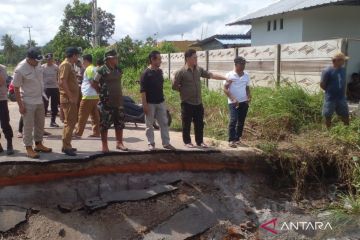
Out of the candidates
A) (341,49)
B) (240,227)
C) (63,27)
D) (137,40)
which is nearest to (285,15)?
(137,40)

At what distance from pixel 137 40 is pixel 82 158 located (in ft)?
55.9

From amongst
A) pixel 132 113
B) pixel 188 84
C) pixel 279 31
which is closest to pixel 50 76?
pixel 132 113

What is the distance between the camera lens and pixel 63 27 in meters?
45.5

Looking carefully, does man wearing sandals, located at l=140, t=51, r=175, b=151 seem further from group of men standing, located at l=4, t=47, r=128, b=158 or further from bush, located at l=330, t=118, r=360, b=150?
bush, located at l=330, t=118, r=360, b=150

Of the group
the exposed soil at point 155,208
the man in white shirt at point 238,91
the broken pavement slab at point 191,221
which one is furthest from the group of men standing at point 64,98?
the man in white shirt at point 238,91

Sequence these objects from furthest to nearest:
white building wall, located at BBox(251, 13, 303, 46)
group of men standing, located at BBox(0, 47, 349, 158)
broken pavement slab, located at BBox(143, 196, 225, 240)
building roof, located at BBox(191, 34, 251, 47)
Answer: building roof, located at BBox(191, 34, 251, 47) → white building wall, located at BBox(251, 13, 303, 46) → group of men standing, located at BBox(0, 47, 349, 158) → broken pavement slab, located at BBox(143, 196, 225, 240)

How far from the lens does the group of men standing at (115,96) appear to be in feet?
19.5

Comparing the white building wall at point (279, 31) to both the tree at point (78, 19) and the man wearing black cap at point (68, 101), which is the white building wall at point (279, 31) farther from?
the tree at point (78, 19)

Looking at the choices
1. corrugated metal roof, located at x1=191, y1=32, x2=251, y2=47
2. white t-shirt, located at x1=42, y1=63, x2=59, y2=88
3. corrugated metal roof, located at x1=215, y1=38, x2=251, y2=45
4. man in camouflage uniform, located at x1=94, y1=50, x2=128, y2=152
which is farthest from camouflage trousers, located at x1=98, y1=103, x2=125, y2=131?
corrugated metal roof, located at x1=191, y1=32, x2=251, y2=47

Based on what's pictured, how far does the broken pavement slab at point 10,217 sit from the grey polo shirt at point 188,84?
9.49ft

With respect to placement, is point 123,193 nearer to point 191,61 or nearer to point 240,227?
point 240,227

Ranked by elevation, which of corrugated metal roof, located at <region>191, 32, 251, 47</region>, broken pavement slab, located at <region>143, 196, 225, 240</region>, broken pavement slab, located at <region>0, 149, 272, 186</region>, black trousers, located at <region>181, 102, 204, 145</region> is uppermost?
corrugated metal roof, located at <region>191, 32, 251, 47</region>

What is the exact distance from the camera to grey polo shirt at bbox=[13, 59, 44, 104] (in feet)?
19.0

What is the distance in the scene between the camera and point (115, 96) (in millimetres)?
6258
